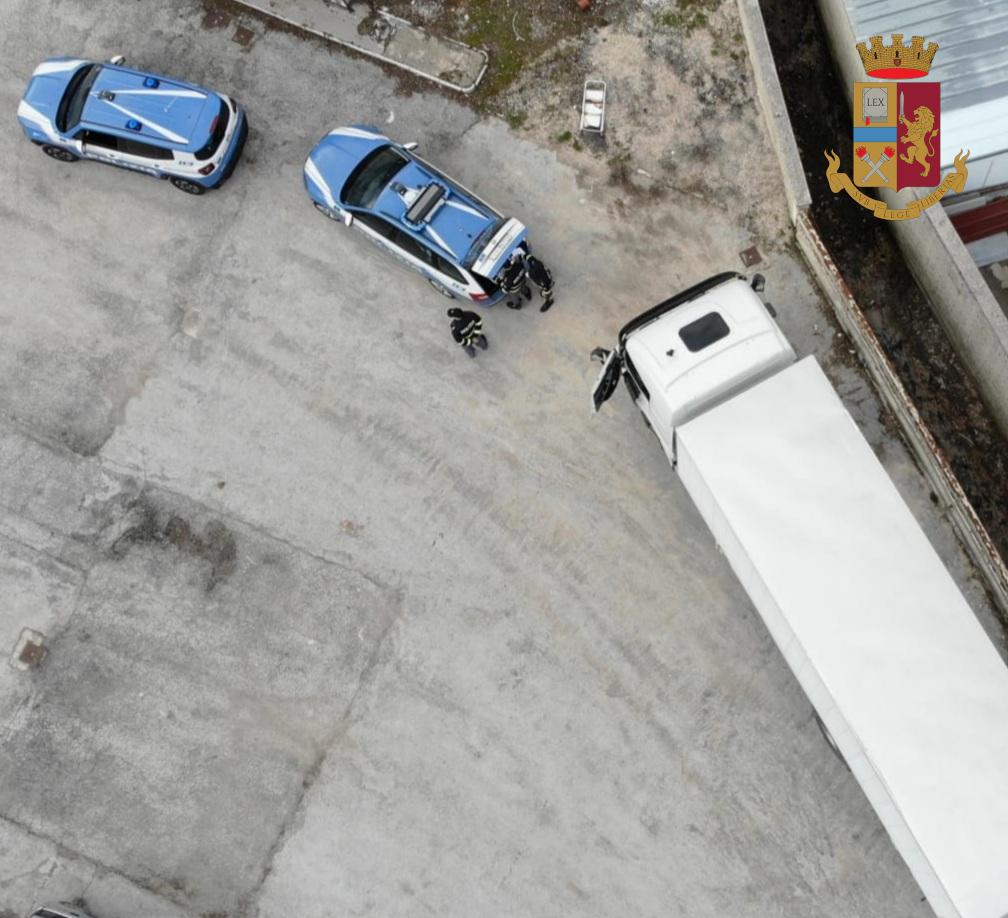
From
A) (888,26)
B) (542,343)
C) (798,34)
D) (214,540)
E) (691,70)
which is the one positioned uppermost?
(888,26)

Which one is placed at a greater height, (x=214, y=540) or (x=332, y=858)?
(x=214, y=540)

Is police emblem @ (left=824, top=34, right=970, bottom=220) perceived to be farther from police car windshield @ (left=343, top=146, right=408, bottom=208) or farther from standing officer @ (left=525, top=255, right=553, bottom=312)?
police car windshield @ (left=343, top=146, right=408, bottom=208)

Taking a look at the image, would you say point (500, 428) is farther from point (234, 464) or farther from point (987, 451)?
point (987, 451)

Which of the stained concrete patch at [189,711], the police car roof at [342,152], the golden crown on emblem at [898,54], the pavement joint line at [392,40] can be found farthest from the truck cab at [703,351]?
the pavement joint line at [392,40]

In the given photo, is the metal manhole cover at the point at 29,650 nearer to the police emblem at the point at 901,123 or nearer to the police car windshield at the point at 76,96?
the police car windshield at the point at 76,96

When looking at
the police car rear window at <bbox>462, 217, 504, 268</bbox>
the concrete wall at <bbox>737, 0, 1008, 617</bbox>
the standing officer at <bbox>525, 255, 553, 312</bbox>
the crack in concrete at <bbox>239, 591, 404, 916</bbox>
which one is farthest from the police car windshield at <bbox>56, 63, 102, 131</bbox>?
the concrete wall at <bbox>737, 0, 1008, 617</bbox>

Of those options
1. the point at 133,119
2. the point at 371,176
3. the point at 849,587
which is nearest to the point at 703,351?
the point at 849,587

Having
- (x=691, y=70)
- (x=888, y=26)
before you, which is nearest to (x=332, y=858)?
(x=691, y=70)

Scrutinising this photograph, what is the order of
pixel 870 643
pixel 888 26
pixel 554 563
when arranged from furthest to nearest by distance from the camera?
pixel 554 563 → pixel 888 26 → pixel 870 643

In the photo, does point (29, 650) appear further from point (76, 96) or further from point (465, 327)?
point (76, 96)
